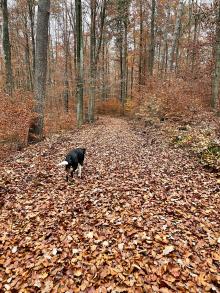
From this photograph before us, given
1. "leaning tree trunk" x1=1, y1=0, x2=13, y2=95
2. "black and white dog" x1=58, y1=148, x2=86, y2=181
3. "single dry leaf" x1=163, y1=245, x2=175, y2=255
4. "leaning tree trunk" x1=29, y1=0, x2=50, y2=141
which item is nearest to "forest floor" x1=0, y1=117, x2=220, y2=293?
"single dry leaf" x1=163, y1=245, x2=175, y2=255

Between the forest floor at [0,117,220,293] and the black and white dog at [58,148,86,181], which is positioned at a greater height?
the black and white dog at [58,148,86,181]

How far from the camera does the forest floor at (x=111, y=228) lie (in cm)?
346

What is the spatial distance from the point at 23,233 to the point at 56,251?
95 cm

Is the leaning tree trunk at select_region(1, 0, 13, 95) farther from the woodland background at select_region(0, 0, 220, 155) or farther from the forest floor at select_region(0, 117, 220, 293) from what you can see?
the forest floor at select_region(0, 117, 220, 293)

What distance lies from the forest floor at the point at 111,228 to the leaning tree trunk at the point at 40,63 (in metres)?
3.28

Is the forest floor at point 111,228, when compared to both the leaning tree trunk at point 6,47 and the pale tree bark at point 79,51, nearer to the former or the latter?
the leaning tree trunk at point 6,47

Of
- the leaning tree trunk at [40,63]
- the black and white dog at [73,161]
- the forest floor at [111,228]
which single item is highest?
the leaning tree trunk at [40,63]

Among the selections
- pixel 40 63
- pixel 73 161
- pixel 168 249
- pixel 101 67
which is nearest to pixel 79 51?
pixel 40 63

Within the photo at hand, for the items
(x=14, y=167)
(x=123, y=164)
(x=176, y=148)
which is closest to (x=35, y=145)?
(x=14, y=167)

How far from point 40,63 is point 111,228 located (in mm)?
8559

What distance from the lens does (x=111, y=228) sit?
452 centimetres

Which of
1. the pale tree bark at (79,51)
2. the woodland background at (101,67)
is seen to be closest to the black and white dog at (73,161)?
the woodland background at (101,67)

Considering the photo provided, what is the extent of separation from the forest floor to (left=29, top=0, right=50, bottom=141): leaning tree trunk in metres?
3.28

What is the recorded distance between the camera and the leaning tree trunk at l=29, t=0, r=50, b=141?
1031 cm
